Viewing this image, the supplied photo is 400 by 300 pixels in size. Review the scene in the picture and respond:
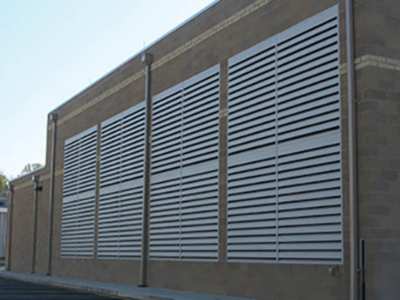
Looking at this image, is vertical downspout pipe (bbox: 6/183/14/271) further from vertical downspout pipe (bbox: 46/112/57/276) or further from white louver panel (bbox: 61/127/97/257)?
white louver panel (bbox: 61/127/97/257)

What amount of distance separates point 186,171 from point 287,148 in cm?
552

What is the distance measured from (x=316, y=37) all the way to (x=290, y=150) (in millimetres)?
2859

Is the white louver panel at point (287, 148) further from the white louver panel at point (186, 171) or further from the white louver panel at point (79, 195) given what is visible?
the white louver panel at point (79, 195)

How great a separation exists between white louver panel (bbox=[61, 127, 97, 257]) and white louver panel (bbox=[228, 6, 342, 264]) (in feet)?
39.5

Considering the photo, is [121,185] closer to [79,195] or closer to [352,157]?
[79,195]

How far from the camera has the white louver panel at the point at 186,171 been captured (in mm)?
20344

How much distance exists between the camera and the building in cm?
1467

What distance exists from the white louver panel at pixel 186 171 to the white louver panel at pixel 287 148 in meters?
1.07

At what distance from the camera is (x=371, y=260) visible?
46.7ft

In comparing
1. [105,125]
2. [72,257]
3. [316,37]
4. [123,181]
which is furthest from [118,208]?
[316,37]

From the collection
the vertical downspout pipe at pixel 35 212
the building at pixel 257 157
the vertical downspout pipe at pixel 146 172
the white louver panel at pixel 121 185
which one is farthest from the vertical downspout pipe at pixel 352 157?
the vertical downspout pipe at pixel 35 212

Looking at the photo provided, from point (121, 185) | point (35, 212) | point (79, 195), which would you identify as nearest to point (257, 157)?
point (121, 185)

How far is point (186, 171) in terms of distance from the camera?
71.6ft

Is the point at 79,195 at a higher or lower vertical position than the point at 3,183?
lower
